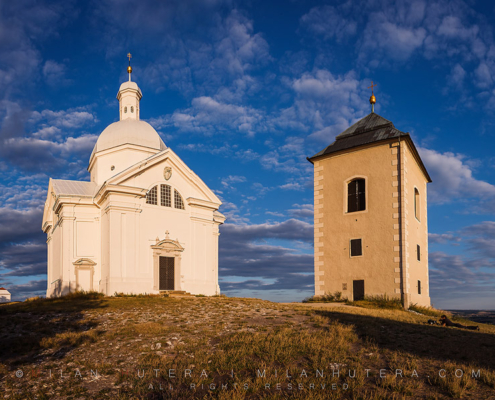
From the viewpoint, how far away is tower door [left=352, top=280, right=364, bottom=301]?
24.9 metres

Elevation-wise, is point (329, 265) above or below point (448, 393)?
above

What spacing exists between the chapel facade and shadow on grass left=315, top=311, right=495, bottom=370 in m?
8.55

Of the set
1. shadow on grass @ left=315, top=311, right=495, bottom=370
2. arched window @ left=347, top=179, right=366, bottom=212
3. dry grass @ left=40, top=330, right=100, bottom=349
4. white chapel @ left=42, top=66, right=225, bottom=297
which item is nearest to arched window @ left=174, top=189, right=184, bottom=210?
white chapel @ left=42, top=66, right=225, bottom=297

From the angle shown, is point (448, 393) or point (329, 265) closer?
point (448, 393)

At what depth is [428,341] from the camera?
41.6ft

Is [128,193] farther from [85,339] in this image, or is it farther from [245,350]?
[245,350]

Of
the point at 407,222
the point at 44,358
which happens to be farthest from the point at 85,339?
the point at 407,222

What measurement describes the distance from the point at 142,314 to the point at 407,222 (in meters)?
15.5

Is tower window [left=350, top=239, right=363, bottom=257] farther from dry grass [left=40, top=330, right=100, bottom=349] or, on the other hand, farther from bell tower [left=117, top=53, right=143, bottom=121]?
bell tower [left=117, top=53, right=143, bottom=121]

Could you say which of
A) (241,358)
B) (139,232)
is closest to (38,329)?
(241,358)

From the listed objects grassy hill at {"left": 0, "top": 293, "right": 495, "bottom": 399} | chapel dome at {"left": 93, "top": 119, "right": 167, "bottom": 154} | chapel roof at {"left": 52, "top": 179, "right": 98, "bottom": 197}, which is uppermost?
chapel dome at {"left": 93, "top": 119, "right": 167, "bottom": 154}

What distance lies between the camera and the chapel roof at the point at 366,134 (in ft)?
84.8

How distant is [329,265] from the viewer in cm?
2647

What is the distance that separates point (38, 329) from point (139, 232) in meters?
12.4
